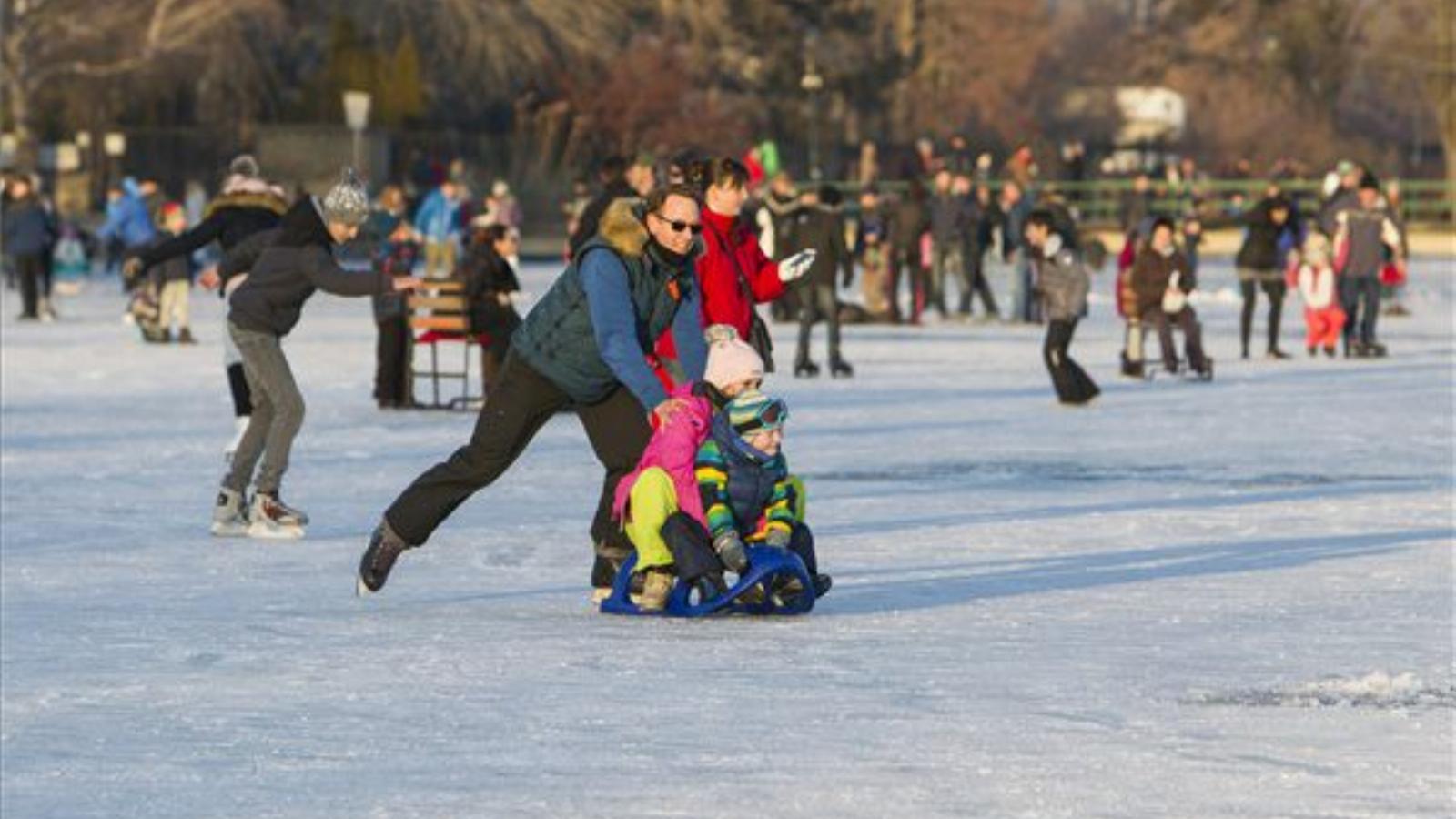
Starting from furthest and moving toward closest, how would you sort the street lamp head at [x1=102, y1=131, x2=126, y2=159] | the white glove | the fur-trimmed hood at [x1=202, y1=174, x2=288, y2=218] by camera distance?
the street lamp head at [x1=102, y1=131, x2=126, y2=159], the fur-trimmed hood at [x1=202, y1=174, x2=288, y2=218], the white glove

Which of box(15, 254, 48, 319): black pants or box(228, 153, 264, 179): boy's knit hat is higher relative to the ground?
box(228, 153, 264, 179): boy's knit hat

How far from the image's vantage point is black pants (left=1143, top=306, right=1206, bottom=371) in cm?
2448

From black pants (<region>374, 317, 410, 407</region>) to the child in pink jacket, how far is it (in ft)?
33.7

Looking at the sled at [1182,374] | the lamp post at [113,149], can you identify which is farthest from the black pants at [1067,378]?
the lamp post at [113,149]

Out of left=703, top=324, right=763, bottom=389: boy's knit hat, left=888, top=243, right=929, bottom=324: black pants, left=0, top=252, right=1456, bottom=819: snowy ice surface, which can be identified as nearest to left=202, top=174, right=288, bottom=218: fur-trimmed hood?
left=0, top=252, right=1456, bottom=819: snowy ice surface

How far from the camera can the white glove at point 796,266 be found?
38.5 ft

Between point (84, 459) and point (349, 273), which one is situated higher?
point (349, 273)

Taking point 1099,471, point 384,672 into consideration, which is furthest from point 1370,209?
point 384,672

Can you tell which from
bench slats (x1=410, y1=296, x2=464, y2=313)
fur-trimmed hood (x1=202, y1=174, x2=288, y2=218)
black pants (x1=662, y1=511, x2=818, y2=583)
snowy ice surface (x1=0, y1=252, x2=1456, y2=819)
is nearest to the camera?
snowy ice surface (x1=0, y1=252, x2=1456, y2=819)

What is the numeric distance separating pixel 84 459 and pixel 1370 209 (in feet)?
45.1

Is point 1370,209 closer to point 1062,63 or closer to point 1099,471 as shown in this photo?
point 1099,471

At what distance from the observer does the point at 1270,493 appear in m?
15.7

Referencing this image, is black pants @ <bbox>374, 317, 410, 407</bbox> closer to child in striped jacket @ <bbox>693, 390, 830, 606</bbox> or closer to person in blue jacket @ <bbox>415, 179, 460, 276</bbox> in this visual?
child in striped jacket @ <bbox>693, 390, 830, 606</bbox>

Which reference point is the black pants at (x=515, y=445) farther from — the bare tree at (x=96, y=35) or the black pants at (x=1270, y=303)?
the bare tree at (x=96, y=35)
